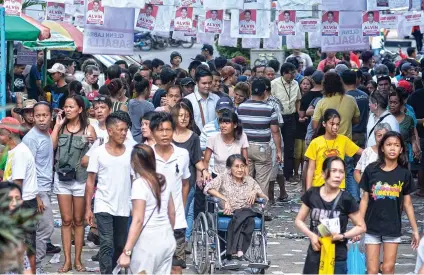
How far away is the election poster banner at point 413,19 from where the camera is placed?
65.1ft

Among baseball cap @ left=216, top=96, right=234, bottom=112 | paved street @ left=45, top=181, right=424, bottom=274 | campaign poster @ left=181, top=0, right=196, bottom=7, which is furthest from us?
campaign poster @ left=181, top=0, right=196, bottom=7

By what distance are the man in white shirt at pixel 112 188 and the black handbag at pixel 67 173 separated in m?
0.80

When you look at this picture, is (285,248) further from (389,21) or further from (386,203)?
(389,21)

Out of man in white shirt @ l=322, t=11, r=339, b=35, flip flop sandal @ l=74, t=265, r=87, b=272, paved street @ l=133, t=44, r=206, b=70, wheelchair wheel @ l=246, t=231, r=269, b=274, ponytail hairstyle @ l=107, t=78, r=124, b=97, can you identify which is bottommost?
flip flop sandal @ l=74, t=265, r=87, b=272

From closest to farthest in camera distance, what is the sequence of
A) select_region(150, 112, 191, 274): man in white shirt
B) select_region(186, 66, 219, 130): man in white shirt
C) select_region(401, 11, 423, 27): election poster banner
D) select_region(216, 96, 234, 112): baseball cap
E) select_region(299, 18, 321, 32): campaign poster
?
select_region(150, 112, 191, 274): man in white shirt
select_region(216, 96, 234, 112): baseball cap
select_region(186, 66, 219, 130): man in white shirt
select_region(299, 18, 321, 32): campaign poster
select_region(401, 11, 423, 27): election poster banner

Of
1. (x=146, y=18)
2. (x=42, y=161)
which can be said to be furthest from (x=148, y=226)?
(x=146, y=18)

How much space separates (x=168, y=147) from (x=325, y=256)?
6.49 ft

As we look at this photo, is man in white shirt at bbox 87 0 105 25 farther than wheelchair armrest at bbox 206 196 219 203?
Yes

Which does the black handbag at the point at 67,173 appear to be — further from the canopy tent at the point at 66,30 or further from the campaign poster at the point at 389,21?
the canopy tent at the point at 66,30

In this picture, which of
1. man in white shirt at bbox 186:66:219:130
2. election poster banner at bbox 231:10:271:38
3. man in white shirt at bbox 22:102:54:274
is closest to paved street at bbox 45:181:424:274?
man in white shirt at bbox 22:102:54:274

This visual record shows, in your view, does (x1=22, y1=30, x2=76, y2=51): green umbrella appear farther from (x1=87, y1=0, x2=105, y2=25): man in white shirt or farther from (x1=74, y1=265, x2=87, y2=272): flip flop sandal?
(x1=74, y1=265, x2=87, y2=272): flip flop sandal

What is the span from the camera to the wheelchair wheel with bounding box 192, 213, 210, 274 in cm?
952

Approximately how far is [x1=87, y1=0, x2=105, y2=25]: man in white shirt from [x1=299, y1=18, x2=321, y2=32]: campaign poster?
4789mm

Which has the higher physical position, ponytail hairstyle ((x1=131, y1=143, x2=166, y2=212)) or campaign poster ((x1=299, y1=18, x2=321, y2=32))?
campaign poster ((x1=299, y1=18, x2=321, y2=32))
